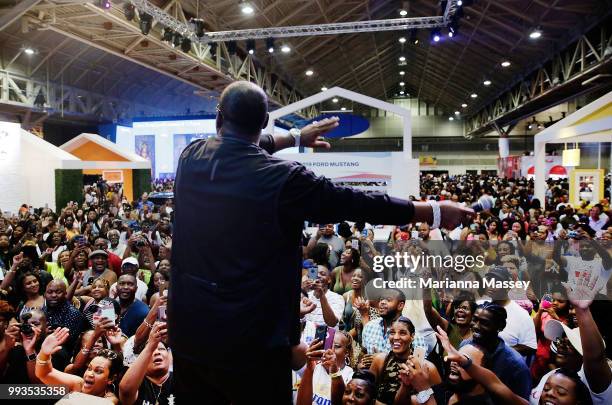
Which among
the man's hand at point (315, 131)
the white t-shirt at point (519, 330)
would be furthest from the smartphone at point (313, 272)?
the man's hand at point (315, 131)

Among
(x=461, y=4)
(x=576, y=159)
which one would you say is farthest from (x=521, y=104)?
(x=461, y=4)

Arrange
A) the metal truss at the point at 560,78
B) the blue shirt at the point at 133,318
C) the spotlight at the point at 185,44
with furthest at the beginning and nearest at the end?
the spotlight at the point at 185,44
the metal truss at the point at 560,78
the blue shirt at the point at 133,318

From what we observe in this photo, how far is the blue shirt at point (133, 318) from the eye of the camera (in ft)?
13.0

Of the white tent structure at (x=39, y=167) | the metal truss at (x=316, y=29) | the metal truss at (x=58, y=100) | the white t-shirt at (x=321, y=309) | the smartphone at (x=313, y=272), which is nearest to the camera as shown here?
the white t-shirt at (x=321, y=309)

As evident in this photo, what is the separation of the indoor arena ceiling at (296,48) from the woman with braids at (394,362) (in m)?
8.12

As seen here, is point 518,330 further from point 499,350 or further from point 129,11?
point 129,11

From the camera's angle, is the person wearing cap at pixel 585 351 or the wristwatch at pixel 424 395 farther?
the wristwatch at pixel 424 395

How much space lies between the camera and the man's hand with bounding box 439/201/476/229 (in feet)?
4.53

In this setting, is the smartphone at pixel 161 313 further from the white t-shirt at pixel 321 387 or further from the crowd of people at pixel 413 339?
the white t-shirt at pixel 321 387

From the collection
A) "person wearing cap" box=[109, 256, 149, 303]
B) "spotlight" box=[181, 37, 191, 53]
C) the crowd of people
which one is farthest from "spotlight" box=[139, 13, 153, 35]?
the crowd of people

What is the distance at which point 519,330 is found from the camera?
3.15 metres

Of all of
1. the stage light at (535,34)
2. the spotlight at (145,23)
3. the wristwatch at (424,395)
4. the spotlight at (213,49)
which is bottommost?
the wristwatch at (424,395)

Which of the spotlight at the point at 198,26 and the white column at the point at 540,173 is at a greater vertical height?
the spotlight at the point at 198,26

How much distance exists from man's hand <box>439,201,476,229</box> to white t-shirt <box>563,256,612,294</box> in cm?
149
